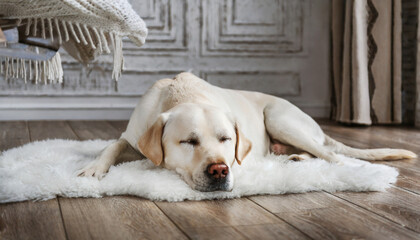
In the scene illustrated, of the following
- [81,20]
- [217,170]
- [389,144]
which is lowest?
[389,144]

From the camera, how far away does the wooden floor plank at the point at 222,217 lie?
1217 millimetres

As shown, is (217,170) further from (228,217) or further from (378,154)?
(378,154)

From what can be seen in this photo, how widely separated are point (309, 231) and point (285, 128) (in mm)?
1004

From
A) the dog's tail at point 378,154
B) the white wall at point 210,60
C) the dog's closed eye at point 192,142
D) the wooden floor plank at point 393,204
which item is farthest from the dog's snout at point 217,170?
the white wall at point 210,60

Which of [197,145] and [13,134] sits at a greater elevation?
[197,145]

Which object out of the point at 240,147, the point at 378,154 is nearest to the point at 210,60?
the point at 378,154

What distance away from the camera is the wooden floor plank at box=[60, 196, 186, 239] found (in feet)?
3.85

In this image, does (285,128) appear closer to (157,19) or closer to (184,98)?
(184,98)

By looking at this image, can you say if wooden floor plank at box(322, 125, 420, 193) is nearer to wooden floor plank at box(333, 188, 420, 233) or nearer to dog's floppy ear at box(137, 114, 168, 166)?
wooden floor plank at box(333, 188, 420, 233)

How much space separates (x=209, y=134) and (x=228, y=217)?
328 millimetres

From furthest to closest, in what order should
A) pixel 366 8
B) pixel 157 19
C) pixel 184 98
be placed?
pixel 157 19
pixel 366 8
pixel 184 98

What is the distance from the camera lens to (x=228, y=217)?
1332mm

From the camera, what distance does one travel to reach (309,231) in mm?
1219

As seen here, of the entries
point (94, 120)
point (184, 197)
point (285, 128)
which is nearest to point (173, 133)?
point (184, 197)
